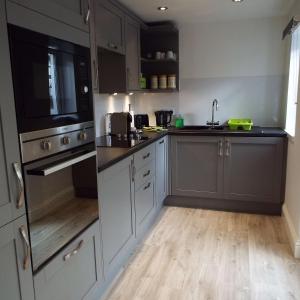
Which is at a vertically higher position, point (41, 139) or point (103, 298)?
point (41, 139)

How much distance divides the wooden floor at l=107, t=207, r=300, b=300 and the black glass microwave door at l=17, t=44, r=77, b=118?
137 cm

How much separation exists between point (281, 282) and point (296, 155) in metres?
1.07

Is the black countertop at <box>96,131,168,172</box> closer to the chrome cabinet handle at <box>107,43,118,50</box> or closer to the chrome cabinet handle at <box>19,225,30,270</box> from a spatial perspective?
the chrome cabinet handle at <box>19,225,30,270</box>

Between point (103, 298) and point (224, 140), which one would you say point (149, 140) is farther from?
point (103, 298)

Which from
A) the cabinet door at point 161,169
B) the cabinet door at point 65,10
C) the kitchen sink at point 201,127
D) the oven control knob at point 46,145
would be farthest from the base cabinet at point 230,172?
the oven control knob at point 46,145

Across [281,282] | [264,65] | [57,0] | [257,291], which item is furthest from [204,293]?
[264,65]

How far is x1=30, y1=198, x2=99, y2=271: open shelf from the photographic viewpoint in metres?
1.29

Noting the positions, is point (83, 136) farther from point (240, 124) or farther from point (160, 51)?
point (160, 51)

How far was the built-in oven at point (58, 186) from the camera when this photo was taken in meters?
1.22

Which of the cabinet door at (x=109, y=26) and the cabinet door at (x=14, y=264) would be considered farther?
the cabinet door at (x=109, y=26)

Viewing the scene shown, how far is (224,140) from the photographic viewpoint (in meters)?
3.26

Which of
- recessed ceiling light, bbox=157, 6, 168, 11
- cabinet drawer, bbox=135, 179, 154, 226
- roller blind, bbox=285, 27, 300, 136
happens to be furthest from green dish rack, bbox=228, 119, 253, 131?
recessed ceiling light, bbox=157, 6, 168, 11

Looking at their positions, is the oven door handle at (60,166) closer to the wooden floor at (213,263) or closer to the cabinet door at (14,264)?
the cabinet door at (14,264)

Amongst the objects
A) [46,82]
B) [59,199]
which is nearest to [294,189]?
[59,199]
